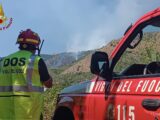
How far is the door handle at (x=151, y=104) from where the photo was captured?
4.71 meters

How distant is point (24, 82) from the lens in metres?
6.49

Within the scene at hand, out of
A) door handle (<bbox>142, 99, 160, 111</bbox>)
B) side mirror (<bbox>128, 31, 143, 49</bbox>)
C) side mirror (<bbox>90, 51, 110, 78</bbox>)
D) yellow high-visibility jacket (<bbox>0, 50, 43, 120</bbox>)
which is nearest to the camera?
door handle (<bbox>142, 99, 160, 111</bbox>)

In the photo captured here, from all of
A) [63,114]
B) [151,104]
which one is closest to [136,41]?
[151,104]

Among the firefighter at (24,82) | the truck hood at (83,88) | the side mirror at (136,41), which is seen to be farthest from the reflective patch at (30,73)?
the side mirror at (136,41)

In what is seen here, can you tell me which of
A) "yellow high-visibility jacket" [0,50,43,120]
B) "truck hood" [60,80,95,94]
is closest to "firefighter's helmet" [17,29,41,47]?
"yellow high-visibility jacket" [0,50,43,120]

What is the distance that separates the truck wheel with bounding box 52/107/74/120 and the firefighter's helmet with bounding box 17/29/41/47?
0.93 m

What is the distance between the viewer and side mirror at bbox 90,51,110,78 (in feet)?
18.0

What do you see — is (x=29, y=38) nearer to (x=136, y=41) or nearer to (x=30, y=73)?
(x=30, y=73)

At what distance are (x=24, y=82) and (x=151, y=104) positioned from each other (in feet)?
7.22

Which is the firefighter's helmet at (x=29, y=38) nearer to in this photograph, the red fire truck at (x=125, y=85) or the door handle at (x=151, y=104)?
the red fire truck at (x=125, y=85)

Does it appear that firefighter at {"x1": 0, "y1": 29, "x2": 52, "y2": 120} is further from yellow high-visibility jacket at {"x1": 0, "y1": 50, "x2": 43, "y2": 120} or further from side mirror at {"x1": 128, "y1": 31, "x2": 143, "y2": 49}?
side mirror at {"x1": 128, "y1": 31, "x2": 143, "y2": 49}

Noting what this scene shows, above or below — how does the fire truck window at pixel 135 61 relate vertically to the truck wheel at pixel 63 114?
above

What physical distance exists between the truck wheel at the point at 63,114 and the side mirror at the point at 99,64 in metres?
1.03

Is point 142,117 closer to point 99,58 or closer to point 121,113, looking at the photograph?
point 121,113
